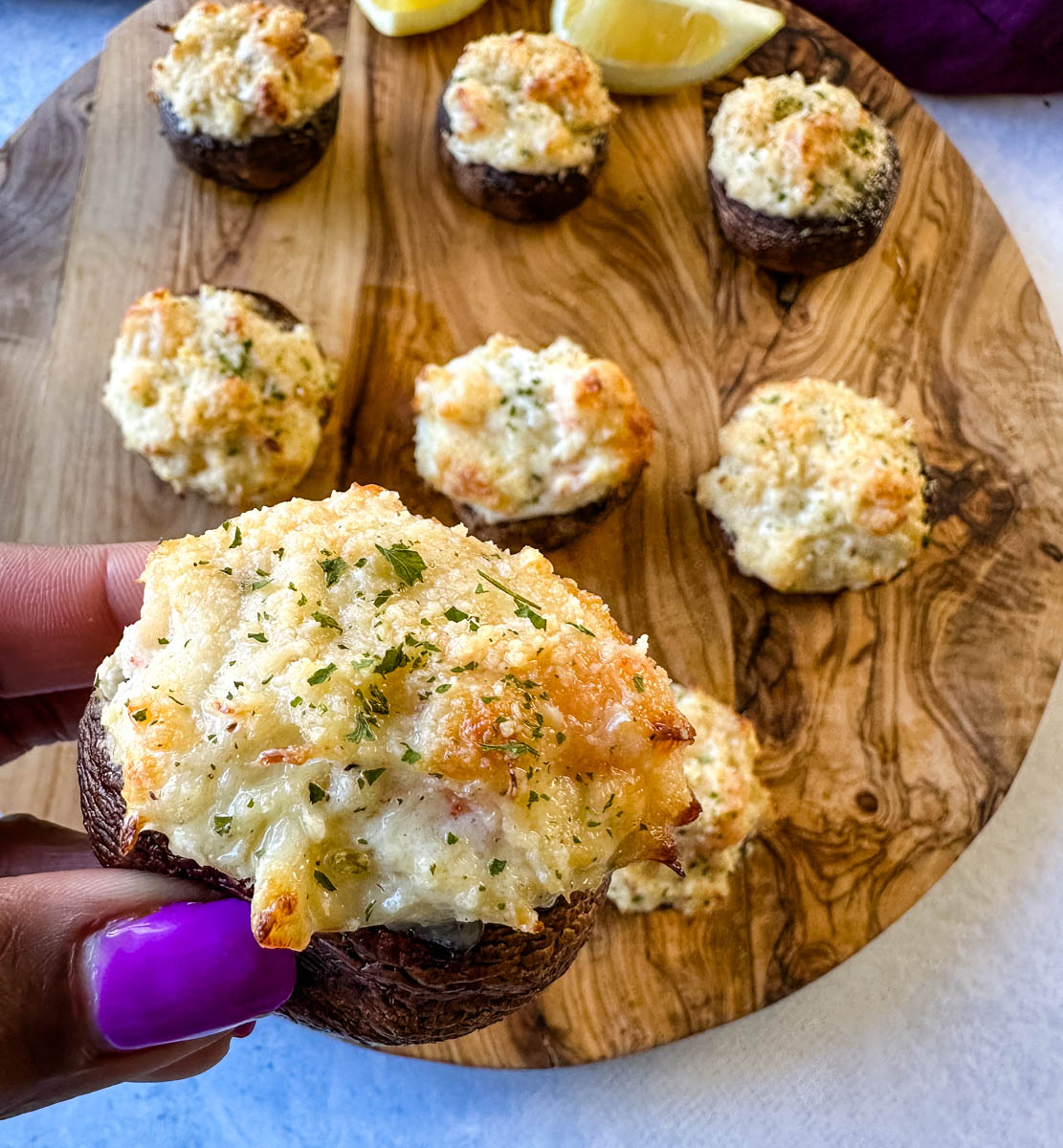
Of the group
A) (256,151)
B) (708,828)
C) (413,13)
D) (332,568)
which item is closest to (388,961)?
(332,568)

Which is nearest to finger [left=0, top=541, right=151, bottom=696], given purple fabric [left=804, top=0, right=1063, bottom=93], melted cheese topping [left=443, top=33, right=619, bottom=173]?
melted cheese topping [left=443, top=33, right=619, bottom=173]

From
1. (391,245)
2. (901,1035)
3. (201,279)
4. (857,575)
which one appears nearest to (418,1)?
(391,245)

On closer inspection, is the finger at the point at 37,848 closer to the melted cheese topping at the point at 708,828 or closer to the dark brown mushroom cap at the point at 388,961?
the dark brown mushroom cap at the point at 388,961

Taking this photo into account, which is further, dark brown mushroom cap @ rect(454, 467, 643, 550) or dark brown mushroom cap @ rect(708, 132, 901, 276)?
dark brown mushroom cap @ rect(708, 132, 901, 276)

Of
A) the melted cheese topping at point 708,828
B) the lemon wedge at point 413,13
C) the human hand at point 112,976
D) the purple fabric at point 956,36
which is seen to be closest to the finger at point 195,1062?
the human hand at point 112,976

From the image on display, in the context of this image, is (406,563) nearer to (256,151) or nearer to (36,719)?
(36,719)

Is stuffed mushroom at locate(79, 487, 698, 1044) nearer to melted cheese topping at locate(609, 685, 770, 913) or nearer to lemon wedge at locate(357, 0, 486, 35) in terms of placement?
melted cheese topping at locate(609, 685, 770, 913)
